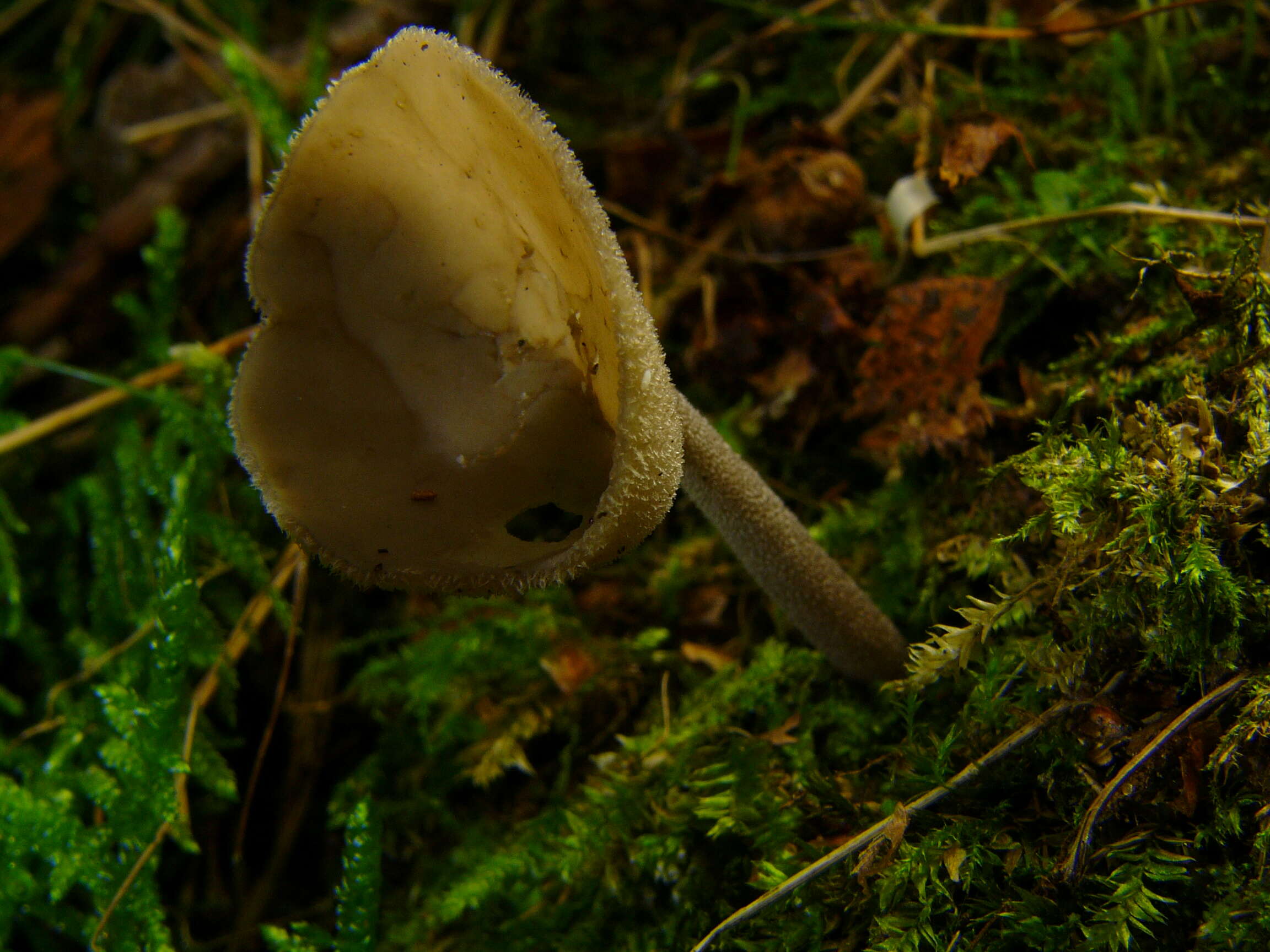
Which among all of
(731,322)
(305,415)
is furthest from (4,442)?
(731,322)

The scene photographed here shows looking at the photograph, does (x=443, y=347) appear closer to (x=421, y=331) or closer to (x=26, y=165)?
(x=421, y=331)

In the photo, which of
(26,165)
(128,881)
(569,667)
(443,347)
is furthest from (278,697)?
A: (26,165)

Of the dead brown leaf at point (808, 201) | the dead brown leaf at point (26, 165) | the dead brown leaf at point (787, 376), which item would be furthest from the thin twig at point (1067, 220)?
the dead brown leaf at point (26, 165)

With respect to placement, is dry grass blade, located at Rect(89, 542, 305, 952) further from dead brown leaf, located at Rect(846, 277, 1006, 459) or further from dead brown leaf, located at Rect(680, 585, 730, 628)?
dead brown leaf, located at Rect(846, 277, 1006, 459)

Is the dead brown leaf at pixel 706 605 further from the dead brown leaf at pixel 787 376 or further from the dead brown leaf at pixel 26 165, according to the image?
the dead brown leaf at pixel 26 165

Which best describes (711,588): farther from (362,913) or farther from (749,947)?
(362,913)
